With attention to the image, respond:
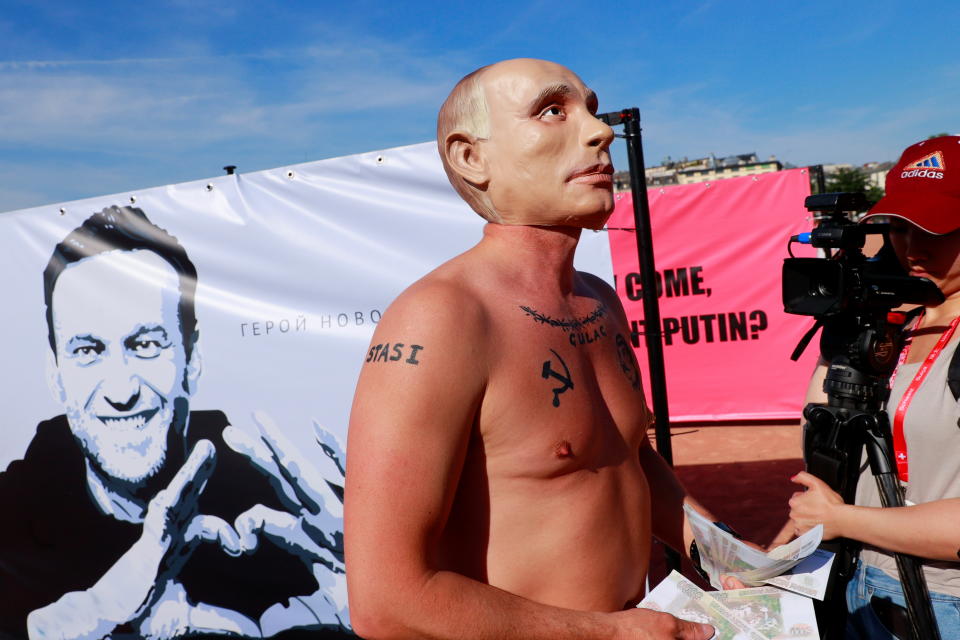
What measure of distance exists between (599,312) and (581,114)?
439 millimetres

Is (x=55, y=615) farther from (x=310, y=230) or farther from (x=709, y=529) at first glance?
(x=709, y=529)

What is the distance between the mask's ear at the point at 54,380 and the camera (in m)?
3.92

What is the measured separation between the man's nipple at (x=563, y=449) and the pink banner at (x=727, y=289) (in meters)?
7.30

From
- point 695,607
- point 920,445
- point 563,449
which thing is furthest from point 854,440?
point 563,449

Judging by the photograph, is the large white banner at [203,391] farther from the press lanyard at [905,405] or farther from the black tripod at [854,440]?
the press lanyard at [905,405]

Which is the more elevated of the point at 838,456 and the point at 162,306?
the point at 162,306

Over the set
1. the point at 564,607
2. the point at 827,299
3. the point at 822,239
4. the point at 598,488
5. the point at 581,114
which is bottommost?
the point at 564,607

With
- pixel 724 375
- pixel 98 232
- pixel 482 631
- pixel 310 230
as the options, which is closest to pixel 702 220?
→ pixel 724 375

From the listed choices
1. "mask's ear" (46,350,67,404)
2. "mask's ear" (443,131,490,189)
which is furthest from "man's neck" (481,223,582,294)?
"mask's ear" (46,350,67,404)

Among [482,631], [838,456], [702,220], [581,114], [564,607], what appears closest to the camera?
[482,631]

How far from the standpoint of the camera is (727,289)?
8.91 m

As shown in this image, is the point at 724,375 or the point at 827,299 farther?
the point at 724,375

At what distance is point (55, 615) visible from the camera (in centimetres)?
387

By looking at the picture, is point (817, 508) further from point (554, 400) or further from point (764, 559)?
point (554, 400)
